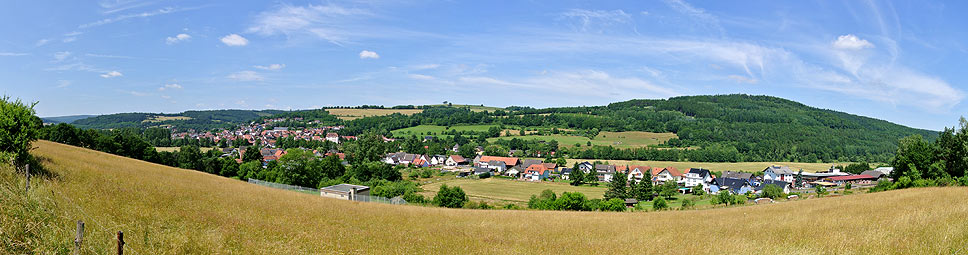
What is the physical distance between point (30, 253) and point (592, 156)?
110 meters

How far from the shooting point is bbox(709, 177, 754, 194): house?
71000 millimetres

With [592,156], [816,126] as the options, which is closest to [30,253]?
[592,156]

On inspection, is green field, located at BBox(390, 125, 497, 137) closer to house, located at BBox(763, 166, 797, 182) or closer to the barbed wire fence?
house, located at BBox(763, 166, 797, 182)

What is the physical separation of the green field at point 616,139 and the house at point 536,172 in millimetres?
36361

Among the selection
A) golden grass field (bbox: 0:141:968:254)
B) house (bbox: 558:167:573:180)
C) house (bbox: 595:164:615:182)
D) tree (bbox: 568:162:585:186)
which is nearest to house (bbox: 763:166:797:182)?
house (bbox: 595:164:615:182)

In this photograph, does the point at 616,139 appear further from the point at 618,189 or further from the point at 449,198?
the point at 449,198

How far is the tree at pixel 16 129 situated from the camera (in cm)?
1384

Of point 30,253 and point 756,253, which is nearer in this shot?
point 30,253

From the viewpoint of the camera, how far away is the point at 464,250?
834 centimetres

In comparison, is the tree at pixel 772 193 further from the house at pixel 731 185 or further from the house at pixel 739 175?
the house at pixel 739 175

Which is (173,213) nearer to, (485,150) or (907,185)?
(907,185)

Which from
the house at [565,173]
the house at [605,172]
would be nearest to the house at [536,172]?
the house at [565,173]

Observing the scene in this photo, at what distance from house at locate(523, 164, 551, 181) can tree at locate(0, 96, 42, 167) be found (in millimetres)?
76045

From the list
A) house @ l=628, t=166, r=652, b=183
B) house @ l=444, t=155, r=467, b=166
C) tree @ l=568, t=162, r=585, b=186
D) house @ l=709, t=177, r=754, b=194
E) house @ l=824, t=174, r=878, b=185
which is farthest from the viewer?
house @ l=444, t=155, r=467, b=166
